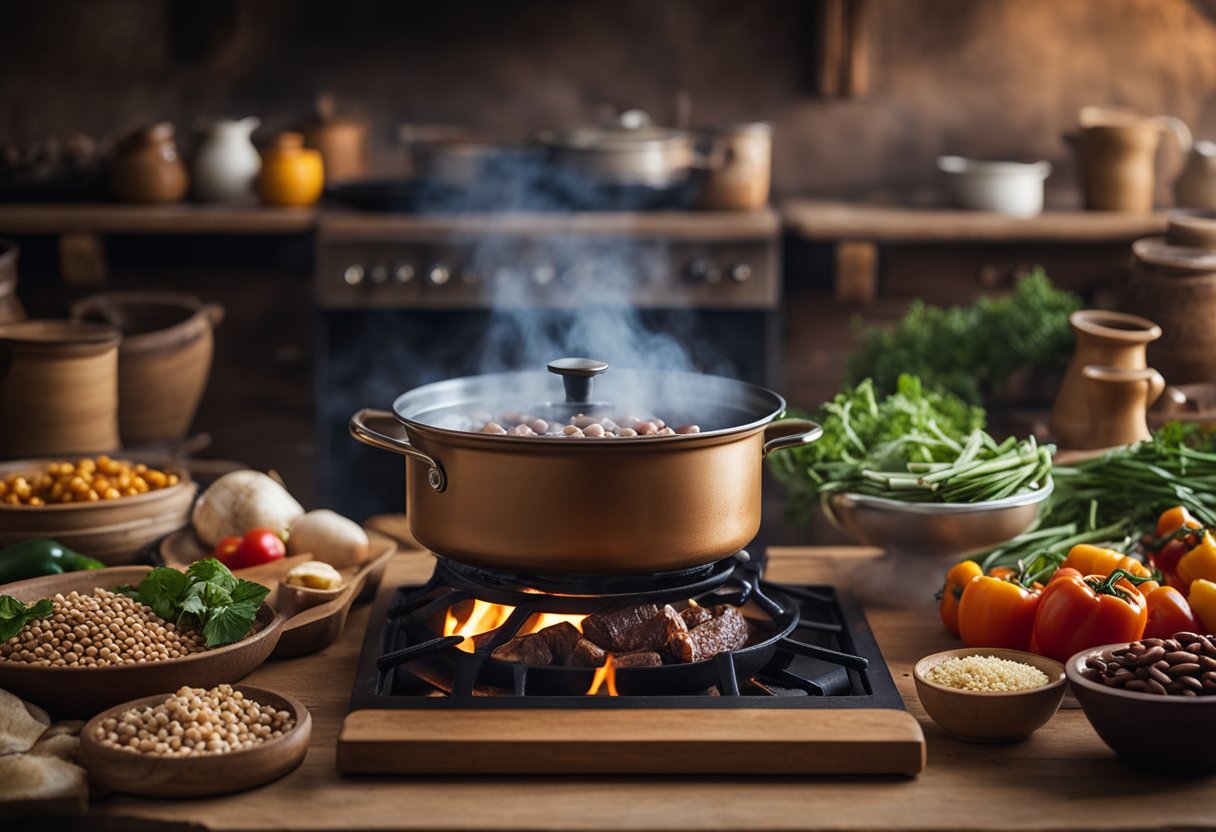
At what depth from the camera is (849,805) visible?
1.49 m

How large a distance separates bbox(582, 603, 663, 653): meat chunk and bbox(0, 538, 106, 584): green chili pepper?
2.63ft

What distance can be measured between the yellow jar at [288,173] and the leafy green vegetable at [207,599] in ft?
8.03

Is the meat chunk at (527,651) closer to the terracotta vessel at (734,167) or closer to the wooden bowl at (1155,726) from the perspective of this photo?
the wooden bowl at (1155,726)

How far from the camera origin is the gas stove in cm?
155

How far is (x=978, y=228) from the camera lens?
159 inches

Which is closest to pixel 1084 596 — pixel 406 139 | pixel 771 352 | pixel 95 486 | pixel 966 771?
pixel 966 771

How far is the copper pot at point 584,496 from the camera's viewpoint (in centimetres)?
164

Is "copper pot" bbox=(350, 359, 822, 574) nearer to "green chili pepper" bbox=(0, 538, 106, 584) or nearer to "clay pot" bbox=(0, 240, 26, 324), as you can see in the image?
"green chili pepper" bbox=(0, 538, 106, 584)

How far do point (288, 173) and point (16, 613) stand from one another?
2546mm

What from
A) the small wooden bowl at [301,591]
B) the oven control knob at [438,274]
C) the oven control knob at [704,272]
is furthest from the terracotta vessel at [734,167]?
the small wooden bowl at [301,591]

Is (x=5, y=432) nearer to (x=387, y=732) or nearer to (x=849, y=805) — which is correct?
(x=387, y=732)

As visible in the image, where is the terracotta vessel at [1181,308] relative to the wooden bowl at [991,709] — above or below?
above

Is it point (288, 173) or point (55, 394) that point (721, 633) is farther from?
point (288, 173)

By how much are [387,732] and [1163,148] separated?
394 cm
